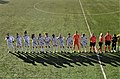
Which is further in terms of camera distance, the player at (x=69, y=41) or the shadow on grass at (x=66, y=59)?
the player at (x=69, y=41)

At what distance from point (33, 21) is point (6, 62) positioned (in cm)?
1176

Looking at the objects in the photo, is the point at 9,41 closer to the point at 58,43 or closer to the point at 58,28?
the point at 58,43

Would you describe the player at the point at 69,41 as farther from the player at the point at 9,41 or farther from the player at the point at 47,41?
the player at the point at 9,41

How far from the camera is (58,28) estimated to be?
2712 cm

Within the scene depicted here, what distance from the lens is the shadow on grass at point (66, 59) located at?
60.8ft

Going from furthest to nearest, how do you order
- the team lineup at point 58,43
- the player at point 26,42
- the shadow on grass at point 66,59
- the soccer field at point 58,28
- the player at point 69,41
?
1. the player at point 26,42
2. the player at point 69,41
3. the team lineup at point 58,43
4. the shadow on grass at point 66,59
5. the soccer field at point 58,28

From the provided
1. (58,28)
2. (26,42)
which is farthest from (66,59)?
(58,28)

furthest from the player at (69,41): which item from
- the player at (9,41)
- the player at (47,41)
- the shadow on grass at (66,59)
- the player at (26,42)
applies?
the player at (9,41)

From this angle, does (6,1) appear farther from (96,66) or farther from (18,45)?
(96,66)

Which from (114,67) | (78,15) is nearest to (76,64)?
(114,67)

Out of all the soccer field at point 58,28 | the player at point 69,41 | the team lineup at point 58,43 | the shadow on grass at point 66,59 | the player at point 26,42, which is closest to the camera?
the soccer field at point 58,28

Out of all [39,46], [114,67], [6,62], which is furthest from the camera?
[39,46]

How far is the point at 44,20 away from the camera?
1201 inches

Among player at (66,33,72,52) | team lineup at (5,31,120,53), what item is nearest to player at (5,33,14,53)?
team lineup at (5,31,120,53)
